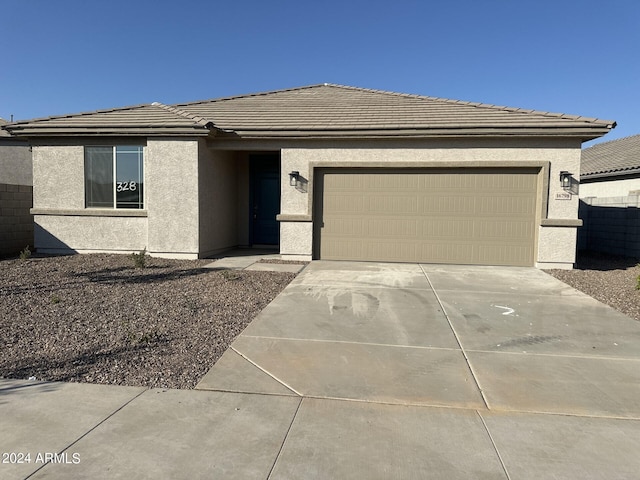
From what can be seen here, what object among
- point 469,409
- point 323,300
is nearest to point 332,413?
point 469,409

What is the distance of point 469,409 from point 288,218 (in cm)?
813

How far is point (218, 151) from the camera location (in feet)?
Result: 40.2

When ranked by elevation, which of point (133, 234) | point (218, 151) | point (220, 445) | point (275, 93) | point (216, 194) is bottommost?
point (220, 445)

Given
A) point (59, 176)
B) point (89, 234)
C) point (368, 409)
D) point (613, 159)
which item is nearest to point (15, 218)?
point (59, 176)

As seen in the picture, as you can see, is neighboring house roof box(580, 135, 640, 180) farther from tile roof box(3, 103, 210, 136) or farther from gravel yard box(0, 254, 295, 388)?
tile roof box(3, 103, 210, 136)

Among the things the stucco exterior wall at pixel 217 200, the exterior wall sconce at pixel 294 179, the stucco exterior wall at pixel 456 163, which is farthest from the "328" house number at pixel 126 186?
the exterior wall sconce at pixel 294 179

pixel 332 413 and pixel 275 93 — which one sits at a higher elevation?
pixel 275 93

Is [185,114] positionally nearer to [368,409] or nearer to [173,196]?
[173,196]

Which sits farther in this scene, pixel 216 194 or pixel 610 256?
pixel 610 256

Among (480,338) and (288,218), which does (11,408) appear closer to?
(480,338)

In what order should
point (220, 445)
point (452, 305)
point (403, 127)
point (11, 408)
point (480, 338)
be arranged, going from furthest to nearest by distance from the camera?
point (403, 127), point (452, 305), point (480, 338), point (11, 408), point (220, 445)

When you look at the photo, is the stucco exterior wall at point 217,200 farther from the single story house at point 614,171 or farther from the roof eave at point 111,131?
the single story house at point 614,171

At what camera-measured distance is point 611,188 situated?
1644 cm

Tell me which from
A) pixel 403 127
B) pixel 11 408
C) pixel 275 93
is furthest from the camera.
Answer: pixel 275 93
